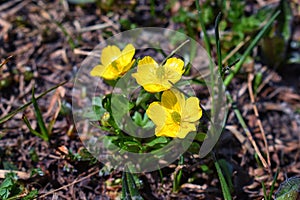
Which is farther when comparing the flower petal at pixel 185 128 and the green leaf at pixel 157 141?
the green leaf at pixel 157 141

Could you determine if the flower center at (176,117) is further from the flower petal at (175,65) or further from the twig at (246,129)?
the twig at (246,129)

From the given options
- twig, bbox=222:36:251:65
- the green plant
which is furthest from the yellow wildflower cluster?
twig, bbox=222:36:251:65

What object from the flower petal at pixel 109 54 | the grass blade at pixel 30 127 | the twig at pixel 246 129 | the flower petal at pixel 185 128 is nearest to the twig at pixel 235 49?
the twig at pixel 246 129

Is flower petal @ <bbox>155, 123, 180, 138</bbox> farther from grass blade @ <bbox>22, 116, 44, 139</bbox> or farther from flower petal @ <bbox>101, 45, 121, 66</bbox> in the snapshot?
grass blade @ <bbox>22, 116, 44, 139</bbox>

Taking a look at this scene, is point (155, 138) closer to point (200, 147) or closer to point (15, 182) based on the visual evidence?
point (200, 147)

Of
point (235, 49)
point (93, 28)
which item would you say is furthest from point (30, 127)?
point (235, 49)

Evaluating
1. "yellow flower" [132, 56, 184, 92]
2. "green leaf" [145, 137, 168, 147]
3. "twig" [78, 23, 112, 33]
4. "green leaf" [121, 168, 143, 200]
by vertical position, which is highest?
"twig" [78, 23, 112, 33]

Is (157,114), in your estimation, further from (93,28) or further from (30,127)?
(93,28)
